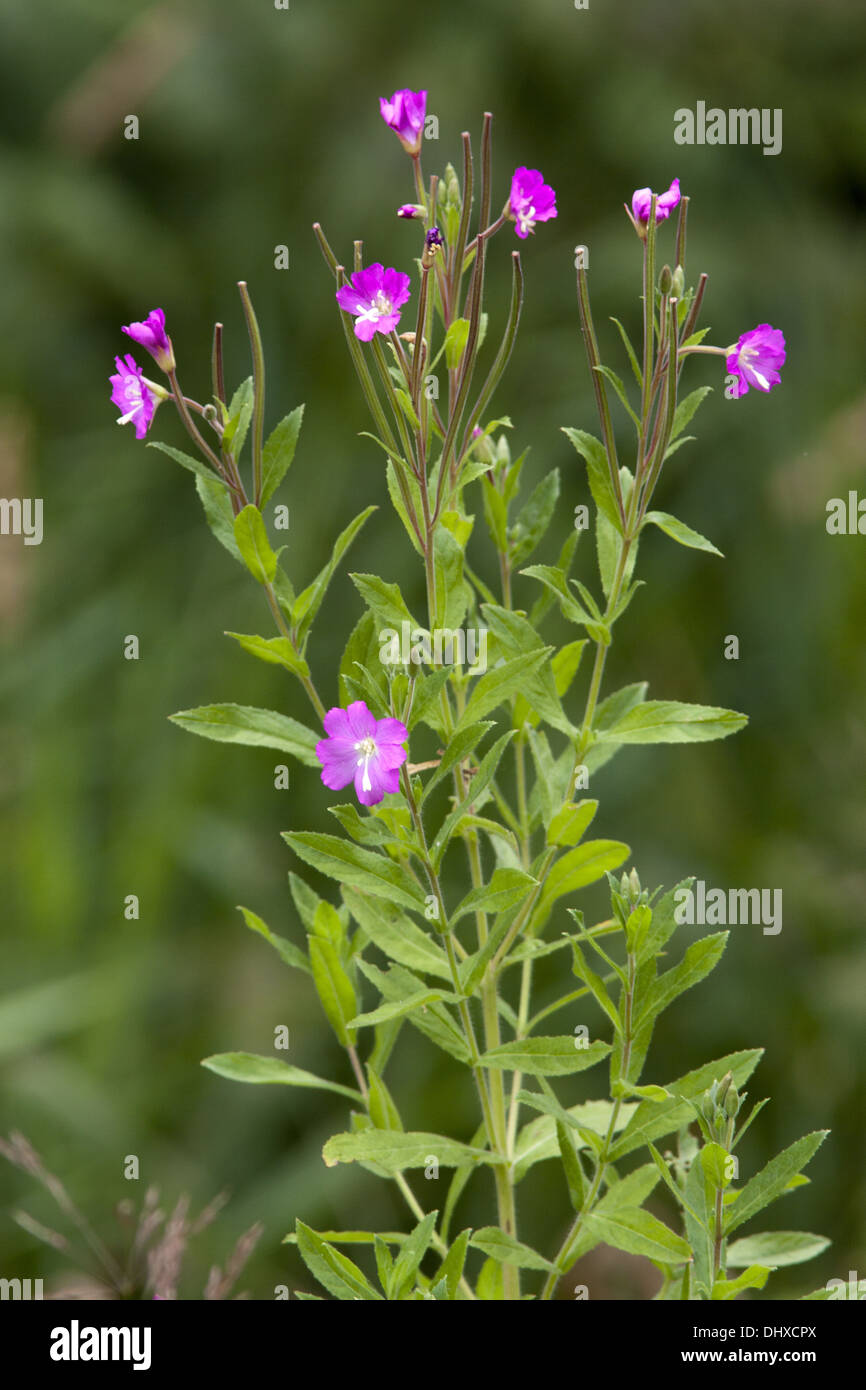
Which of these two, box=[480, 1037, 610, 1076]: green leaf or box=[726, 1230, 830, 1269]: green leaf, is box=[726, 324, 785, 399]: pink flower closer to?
box=[480, 1037, 610, 1076]: green leaf

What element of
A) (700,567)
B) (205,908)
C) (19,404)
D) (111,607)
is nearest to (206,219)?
(19,404)

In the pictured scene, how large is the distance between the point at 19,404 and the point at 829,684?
3.98ft

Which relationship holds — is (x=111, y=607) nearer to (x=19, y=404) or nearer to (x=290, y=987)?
(x=19, y=404)

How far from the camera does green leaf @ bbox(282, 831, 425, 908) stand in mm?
612

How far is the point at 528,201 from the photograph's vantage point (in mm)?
632

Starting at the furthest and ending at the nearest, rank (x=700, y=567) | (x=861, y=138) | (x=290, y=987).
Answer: (x=861, y=138) < (x=700, y=567) < (x=290, y=987)

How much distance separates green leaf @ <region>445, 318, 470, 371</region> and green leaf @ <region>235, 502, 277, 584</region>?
101 millimetres

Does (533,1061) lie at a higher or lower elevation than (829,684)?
lower

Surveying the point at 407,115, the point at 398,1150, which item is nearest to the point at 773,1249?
the point at 398,1150

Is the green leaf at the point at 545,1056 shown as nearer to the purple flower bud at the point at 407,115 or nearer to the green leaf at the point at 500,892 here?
the green leaf at the point at 500,892

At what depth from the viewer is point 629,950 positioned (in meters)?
0.62
